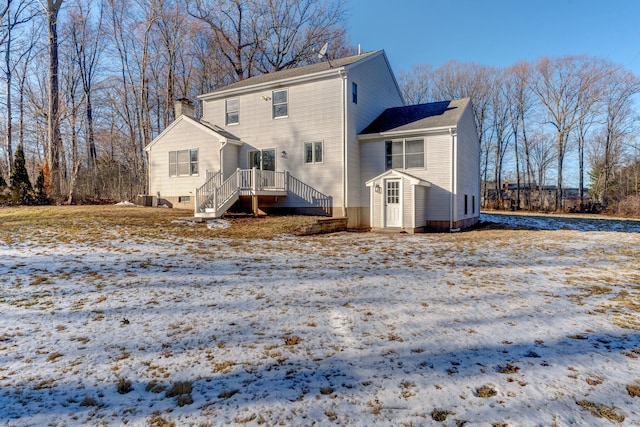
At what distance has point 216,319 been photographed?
393 centimetres

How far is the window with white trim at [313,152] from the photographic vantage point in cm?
1447

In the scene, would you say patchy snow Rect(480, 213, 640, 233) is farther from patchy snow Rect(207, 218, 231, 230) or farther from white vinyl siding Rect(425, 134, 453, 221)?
patchy snow Rect(207, 218, 231, 230)

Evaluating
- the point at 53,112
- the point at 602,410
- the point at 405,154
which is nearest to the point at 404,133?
the point at 405,154

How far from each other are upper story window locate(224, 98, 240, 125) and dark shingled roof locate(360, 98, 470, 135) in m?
6.23

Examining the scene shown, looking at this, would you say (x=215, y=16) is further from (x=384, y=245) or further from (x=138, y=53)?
(x=384, y=245)

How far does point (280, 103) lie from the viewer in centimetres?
1533

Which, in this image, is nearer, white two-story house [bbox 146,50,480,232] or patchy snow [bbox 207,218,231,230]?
patchy snow [bbox 207,218,231,230]

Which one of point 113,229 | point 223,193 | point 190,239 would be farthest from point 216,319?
point 223,193

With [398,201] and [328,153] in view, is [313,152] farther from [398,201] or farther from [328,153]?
[398,201]

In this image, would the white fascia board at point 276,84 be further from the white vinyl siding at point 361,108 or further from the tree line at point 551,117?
the tree line at point 551,117

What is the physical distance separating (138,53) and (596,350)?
99.0 ft

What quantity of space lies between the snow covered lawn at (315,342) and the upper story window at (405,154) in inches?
307

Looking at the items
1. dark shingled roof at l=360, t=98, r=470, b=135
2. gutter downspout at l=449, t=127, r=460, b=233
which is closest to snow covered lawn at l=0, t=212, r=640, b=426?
gutter downspout at l=449, t=127, r=460, b=233

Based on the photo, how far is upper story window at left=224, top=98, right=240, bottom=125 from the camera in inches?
647
